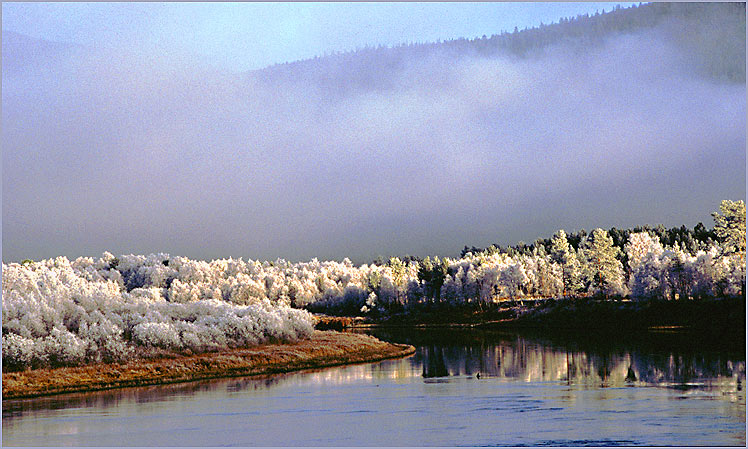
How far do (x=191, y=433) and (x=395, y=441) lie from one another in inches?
364

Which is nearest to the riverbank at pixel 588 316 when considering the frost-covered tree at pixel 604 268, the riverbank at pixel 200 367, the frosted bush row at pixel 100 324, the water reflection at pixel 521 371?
the frost-covered tree at pixel 604 268

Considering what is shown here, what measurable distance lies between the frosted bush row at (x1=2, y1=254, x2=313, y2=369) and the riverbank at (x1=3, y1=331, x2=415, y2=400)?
4.13 feet

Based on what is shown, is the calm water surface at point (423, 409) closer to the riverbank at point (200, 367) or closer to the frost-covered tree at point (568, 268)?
the riverbank at point (200, 367)

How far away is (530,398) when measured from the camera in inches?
1630

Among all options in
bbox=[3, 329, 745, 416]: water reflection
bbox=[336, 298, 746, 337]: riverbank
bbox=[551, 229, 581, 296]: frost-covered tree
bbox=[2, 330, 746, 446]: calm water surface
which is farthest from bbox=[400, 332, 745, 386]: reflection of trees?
bbox=[551, 229, 581, 296]: frost-covered tree

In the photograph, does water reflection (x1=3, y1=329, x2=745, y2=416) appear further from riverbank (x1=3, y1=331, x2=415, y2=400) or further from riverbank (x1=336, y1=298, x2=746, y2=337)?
riverbank (x1=336, y1=298, x2=746, y2=337)

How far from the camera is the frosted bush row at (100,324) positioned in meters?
49.5

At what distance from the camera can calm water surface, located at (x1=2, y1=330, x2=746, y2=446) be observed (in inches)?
1203

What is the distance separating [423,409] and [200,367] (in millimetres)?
22650

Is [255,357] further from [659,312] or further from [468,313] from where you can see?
[468,313]

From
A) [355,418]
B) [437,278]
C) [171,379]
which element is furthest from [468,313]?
[355,418]

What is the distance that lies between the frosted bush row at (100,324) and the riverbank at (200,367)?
4.13 ft

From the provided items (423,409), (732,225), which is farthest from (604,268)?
(423,409)

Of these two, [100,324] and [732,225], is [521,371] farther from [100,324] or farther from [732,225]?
[732,225]
